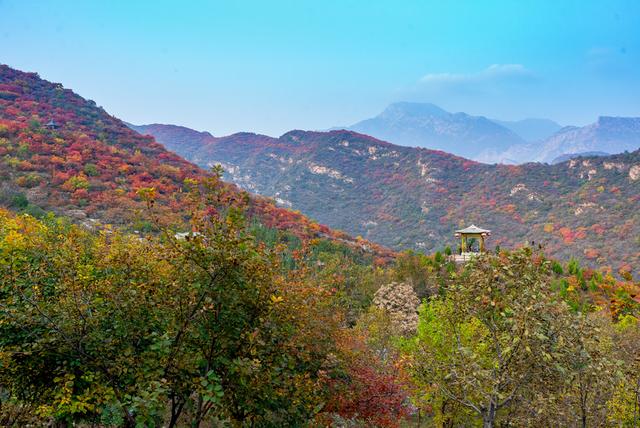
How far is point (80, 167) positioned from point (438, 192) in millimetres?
72034

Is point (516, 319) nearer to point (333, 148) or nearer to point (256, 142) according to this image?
point (333, 148)

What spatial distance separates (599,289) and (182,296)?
37156mm

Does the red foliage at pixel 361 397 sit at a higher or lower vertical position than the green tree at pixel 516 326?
lower

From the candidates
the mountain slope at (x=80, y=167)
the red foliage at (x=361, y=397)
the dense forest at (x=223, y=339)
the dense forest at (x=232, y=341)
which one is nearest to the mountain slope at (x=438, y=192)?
the mountain slope at (x=80, y=167)

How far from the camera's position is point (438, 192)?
303ft

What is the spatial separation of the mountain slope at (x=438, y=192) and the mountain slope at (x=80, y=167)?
29335 mm

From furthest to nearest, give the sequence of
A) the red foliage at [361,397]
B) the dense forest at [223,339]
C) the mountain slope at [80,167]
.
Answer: the mountain slope at [80,167]
the red foliage at [361,397]
the dense forest at [223,339]

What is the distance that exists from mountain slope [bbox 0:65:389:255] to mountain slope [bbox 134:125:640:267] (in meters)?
29.3

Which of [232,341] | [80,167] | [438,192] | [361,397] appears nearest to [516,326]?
[361,397]

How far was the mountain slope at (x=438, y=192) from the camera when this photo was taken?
60.8 m

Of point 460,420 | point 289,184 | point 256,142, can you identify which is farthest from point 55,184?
point 256,142

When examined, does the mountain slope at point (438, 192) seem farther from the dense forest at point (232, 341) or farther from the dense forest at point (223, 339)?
the dense forest at point (223, 339)

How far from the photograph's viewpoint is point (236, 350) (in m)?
5.22

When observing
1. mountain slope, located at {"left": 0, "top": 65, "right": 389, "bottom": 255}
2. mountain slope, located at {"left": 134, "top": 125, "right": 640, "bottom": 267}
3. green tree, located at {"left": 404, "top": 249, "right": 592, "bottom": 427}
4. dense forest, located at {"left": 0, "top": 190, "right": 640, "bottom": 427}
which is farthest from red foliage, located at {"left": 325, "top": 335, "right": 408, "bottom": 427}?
mountain slope, located at {"left": 134, "top": 125, "right": 640, "bottom": 267}
